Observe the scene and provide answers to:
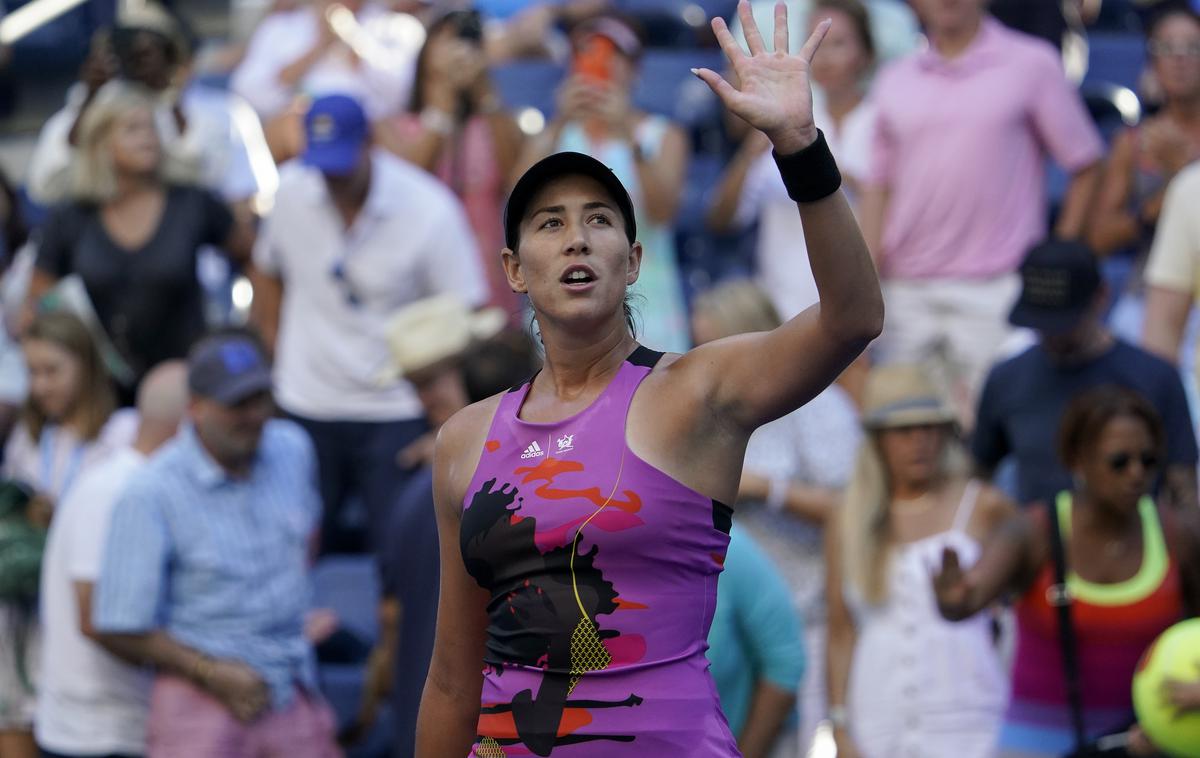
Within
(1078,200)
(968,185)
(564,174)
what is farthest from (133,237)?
(564,174)

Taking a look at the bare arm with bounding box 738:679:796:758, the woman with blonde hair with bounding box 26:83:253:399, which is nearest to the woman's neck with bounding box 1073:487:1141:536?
the bare arm with bounding box 738:679:796:758

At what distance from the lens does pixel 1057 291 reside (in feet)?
20.7

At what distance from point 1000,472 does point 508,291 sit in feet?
8.85

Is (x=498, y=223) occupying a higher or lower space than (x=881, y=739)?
higher

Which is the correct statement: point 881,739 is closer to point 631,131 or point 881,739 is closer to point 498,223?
point 631,131

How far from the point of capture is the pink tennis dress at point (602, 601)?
3.11 meters

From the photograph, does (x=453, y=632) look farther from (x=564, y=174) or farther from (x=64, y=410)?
(x=64, y=410)

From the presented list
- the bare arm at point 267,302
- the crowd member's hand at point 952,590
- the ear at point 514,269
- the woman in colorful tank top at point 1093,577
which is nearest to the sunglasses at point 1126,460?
the woman in colorful tank top at point 1093,577

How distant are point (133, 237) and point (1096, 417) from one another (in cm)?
399

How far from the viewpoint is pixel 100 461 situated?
6.81m

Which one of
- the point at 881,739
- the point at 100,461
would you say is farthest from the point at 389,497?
the point at 881,739

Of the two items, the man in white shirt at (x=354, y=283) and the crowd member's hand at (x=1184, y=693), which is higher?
the man in white shirt at (x=354, y=283)

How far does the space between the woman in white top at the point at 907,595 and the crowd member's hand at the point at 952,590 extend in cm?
23

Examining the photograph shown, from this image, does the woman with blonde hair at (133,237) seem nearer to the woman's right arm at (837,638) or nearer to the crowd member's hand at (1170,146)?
the woman's right arm at (837,638)
